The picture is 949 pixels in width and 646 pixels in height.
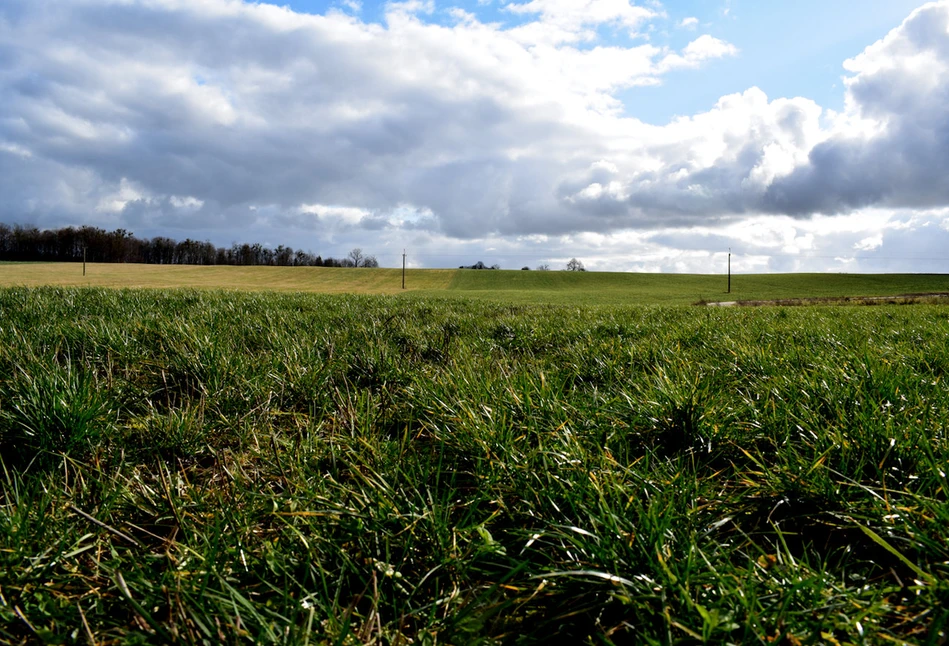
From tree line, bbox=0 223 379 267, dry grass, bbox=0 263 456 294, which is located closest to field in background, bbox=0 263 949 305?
dry grass, bbox=0 263 456 294

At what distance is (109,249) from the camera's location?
4993 inches

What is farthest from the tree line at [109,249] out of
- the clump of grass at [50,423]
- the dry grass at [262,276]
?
the clump of grass at [50,423]

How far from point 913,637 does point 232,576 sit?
78.0 inches

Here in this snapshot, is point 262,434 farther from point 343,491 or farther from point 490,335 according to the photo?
point 490,335

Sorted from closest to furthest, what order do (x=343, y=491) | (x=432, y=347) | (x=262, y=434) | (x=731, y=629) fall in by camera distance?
(x=731, y=629) → (x=343, y=491) → (x=262, y=434) → (x=432, y=347)

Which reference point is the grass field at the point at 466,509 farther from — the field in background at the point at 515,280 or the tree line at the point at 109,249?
the tree line at the point at 109,249

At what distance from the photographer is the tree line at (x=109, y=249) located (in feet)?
414

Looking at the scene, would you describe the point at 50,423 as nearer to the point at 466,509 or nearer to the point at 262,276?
the point at 466,509

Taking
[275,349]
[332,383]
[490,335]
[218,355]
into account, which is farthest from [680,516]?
[490,335]

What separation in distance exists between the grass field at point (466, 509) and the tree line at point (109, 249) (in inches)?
5174

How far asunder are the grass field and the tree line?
431 ft

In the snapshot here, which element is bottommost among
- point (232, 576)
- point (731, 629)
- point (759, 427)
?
point (232, 576)

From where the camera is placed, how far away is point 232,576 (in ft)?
5.57

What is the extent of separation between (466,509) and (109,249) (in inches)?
6105
